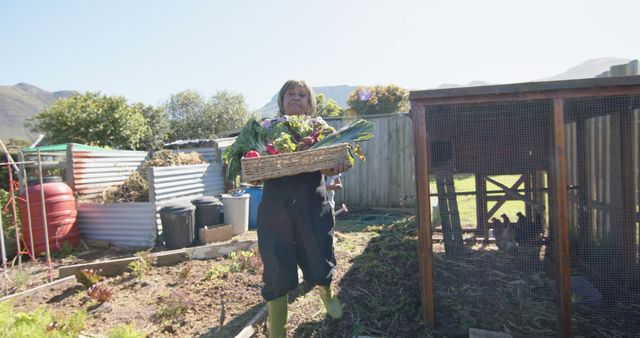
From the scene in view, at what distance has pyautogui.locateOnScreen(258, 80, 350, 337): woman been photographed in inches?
91.7

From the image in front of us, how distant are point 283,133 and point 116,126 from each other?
44.1 ft

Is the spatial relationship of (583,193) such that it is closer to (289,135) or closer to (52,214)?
(289,135)

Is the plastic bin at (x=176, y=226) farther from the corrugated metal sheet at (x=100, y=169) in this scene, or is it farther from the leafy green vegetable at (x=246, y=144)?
the leafy green vegetable at (x=246, y=144)

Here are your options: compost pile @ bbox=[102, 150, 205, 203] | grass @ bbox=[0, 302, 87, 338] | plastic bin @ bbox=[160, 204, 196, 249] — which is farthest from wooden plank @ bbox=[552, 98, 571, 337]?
compost pile @ bbox=[102, 150, 205, 203]

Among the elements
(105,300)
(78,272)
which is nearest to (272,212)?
(105,300)

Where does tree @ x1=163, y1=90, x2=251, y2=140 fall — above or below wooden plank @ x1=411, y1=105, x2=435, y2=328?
above

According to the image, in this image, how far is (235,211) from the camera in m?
6.41

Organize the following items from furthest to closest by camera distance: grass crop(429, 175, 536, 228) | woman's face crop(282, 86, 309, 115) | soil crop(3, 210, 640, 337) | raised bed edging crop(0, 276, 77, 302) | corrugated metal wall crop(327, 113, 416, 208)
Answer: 1. corrugated metal wall crop(327, 113, 416, 208)
2. grass crop(429, 175, 536, 228)
3. raised bed edging crop(0, 276, 77, 302)
4. soil crop(3, 210, 640, 337)
5. woman's face crop(282, 86, 309, 115)

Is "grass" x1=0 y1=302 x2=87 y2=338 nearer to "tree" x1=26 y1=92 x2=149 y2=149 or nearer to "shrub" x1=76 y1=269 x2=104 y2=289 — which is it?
"shrub" x1=76 y1=269 x2=104 y2=289

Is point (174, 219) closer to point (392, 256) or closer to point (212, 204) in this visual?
point (212, 204)

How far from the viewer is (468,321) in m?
2.86

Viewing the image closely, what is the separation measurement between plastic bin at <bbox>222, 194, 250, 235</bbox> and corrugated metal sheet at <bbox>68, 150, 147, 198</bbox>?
7.21 ft

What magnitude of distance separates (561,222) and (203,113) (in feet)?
88.5

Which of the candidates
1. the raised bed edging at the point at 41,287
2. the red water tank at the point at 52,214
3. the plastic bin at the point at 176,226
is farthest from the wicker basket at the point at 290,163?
the red water tank at the point at 52,214
